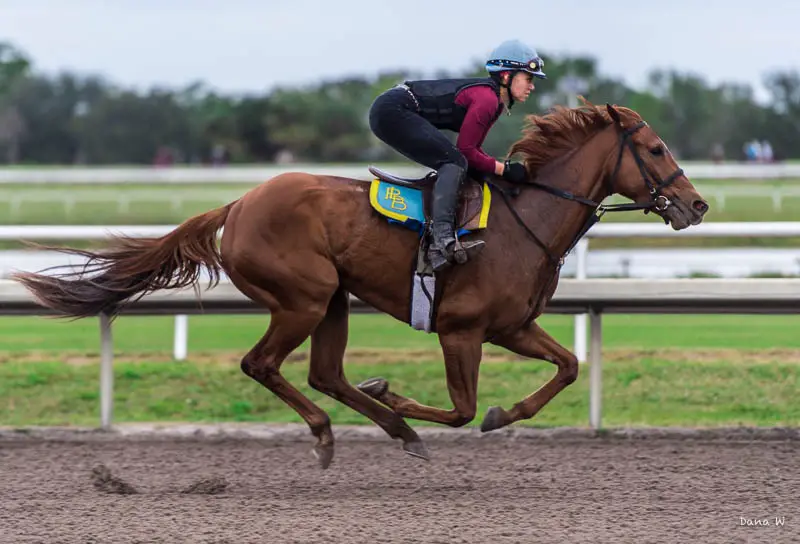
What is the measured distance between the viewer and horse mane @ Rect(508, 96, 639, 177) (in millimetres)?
6164

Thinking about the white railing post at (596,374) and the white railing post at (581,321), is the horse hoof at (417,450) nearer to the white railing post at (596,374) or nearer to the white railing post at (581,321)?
the white railing post at (596,374)

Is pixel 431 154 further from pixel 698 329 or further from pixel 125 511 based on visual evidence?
pixel 698 329

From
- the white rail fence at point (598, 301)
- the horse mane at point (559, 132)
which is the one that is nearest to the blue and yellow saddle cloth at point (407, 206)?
the horse mane at point (559, 132)

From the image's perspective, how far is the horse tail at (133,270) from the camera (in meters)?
6.32

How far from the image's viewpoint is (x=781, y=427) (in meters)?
7.23

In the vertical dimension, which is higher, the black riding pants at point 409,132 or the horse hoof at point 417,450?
the black riding pants at point 409,132

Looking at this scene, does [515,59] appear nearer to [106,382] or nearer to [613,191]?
[613,191]

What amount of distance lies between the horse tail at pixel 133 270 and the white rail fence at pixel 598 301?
0.66m

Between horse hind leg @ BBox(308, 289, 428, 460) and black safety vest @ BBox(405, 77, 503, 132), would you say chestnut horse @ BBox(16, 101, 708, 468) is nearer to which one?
horse hind leg @ BBox(308, 289, 428, 460)

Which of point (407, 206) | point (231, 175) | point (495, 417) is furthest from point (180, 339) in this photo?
point (231, 175)

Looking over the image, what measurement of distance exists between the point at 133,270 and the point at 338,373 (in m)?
1.17

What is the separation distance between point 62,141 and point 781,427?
119 ft

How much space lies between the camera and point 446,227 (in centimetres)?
579

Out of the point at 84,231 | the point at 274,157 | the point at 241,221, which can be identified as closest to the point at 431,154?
the point at 241,221
